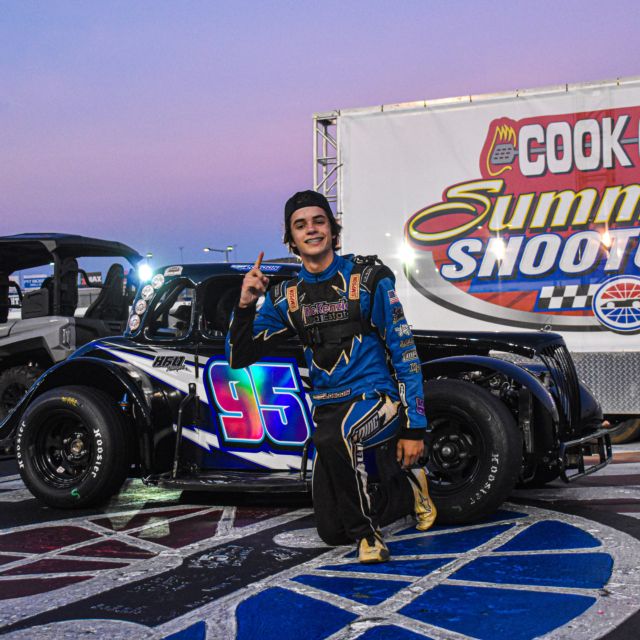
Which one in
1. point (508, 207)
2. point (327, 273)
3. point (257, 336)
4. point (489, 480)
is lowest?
point (489, 480)

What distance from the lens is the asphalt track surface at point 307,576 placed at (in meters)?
3.44

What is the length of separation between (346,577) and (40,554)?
6.13ft

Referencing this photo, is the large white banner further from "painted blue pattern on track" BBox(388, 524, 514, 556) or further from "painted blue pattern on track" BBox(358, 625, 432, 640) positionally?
"painted blue pattern on track" BBox(358, 625, 432, 640)

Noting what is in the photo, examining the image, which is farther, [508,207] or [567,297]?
[508,207]

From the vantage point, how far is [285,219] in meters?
4.66

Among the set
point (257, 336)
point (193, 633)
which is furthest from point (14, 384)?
point (193, 633)

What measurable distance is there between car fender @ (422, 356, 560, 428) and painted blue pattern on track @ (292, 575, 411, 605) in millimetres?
1862

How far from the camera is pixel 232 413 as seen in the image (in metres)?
5.89

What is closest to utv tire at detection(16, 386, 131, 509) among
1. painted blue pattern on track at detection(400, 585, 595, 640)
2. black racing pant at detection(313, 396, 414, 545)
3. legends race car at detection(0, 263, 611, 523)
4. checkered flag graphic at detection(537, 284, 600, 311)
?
legends race car at detection(0, 263, 611, 523)

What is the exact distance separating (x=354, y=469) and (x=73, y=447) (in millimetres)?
2777

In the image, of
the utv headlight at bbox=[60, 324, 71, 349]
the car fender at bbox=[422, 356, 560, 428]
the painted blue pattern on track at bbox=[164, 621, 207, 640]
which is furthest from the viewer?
the utv headlight at bbox=[60, 324, 71, 349]

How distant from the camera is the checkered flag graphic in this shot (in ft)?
30.6

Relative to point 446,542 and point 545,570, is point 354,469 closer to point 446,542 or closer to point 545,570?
point 446,542

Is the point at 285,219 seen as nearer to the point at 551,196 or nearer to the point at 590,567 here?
the point at 590,567
